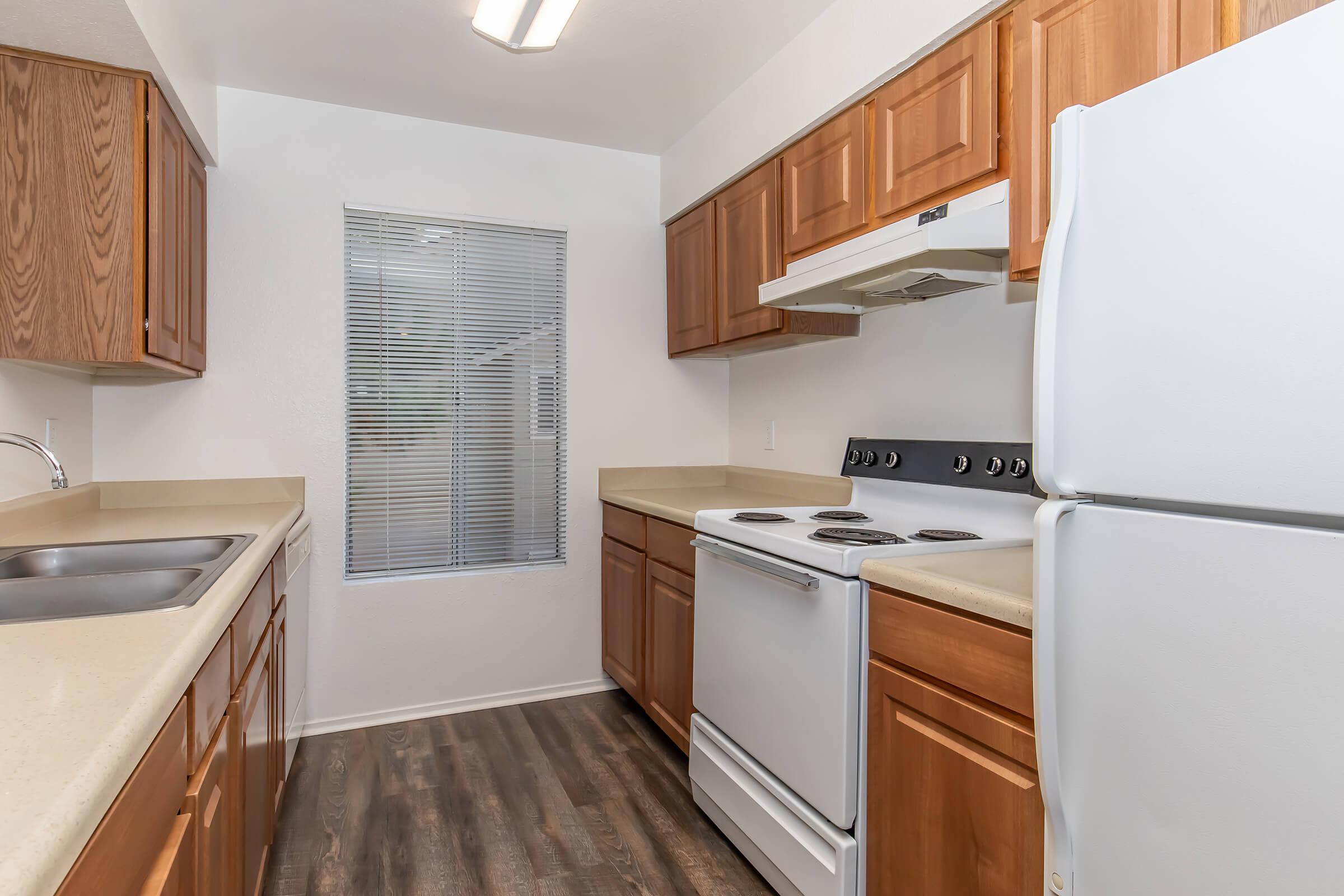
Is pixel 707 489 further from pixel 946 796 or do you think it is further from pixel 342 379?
pixel 946 796

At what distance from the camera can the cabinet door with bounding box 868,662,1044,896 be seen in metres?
1.19

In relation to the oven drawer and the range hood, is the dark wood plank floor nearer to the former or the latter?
the oven drawer

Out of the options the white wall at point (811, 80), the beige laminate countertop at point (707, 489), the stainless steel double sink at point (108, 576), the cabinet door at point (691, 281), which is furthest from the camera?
the cabinet door at point (691, 281)

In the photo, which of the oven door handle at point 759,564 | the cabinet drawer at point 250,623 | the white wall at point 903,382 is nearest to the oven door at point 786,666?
the oven door handle at point 759,564

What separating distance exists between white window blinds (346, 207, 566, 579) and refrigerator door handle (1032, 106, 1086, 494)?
2.35m

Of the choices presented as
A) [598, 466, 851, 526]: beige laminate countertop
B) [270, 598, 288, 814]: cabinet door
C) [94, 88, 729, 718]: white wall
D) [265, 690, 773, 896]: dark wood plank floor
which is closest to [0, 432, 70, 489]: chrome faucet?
[270, 598, 288, 814]: cabinet door

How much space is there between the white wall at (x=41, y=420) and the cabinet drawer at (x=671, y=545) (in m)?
1.68

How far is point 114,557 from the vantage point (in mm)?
1727

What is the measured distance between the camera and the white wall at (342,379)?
8.75 ft

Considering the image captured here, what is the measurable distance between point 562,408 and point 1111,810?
2524mm

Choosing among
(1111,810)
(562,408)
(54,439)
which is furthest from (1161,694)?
(54,439)

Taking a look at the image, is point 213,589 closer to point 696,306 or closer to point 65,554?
Answer: point 65,554

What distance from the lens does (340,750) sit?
262 cm

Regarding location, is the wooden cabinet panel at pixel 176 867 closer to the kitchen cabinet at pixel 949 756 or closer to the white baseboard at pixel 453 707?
the kitchen cabinet at pixel 949 756
